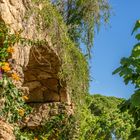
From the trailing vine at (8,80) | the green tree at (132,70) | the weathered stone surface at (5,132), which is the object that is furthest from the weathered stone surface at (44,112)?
the green tree at (132,70)

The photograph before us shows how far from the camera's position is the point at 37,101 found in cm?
824

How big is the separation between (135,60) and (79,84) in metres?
5.23

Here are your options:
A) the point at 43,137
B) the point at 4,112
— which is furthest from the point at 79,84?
the point at 4,112

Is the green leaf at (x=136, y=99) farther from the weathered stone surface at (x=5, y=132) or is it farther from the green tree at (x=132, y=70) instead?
the weathered stone surface at (x=5, y=132)

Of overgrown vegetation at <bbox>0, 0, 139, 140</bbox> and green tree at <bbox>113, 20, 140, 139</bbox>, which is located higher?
overgrown vegetation at <bbox>0, 0, 139, 140</bbox>

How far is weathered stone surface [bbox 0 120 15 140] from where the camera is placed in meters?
5.01

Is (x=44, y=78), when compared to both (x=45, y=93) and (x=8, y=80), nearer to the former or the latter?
(x=45, y=93)

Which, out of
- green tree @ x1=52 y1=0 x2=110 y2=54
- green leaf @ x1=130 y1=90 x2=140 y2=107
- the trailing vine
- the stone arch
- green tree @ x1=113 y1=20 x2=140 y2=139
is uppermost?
green tree @ x1=52 y1=0 x2=110 y2=54

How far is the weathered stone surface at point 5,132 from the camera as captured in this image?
5008 millimetres

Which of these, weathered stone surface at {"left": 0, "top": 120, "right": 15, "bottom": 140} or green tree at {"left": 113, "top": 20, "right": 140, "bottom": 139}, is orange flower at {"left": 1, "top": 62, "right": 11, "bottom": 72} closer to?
weathered stone surface at {"left": 0, "top": 120, "right": 15, "bottom": 140}

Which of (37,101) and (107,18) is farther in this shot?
(107,18)

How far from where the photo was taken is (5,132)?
509 cm

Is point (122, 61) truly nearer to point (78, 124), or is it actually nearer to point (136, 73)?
point (136, 73)

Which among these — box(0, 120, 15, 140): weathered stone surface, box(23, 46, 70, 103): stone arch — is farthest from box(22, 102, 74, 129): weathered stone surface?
box(0, 120, 15, 140): weathered stone surface
